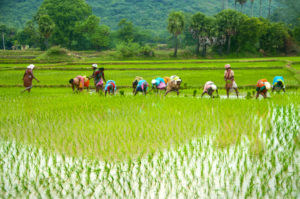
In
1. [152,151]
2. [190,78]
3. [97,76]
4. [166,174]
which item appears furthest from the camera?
[190,78]

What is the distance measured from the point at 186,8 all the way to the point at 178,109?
87.9m

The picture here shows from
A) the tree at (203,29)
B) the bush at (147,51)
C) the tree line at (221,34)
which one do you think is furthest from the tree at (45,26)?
the tree at (203,29)

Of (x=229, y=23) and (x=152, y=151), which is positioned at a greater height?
(x=229, y=23)

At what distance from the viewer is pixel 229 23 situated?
135 ft

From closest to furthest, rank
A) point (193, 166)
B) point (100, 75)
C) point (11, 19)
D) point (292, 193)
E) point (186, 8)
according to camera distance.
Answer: point (292, 193), point (193, 166), point (100, 75), point (11, 19), point (186, 8)

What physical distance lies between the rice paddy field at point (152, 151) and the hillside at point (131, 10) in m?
72.3

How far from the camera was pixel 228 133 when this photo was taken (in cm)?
512

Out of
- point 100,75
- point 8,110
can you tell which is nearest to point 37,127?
point 8,110

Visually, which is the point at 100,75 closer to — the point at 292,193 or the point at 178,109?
the point at 178,109

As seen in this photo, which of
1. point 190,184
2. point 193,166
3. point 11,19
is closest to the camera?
point 190,184

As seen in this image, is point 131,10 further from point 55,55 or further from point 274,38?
point 55,55

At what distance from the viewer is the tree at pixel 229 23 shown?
134 ft

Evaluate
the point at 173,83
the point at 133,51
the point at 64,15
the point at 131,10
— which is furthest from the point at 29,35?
the point at 173,83

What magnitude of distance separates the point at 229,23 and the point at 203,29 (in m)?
3.85
